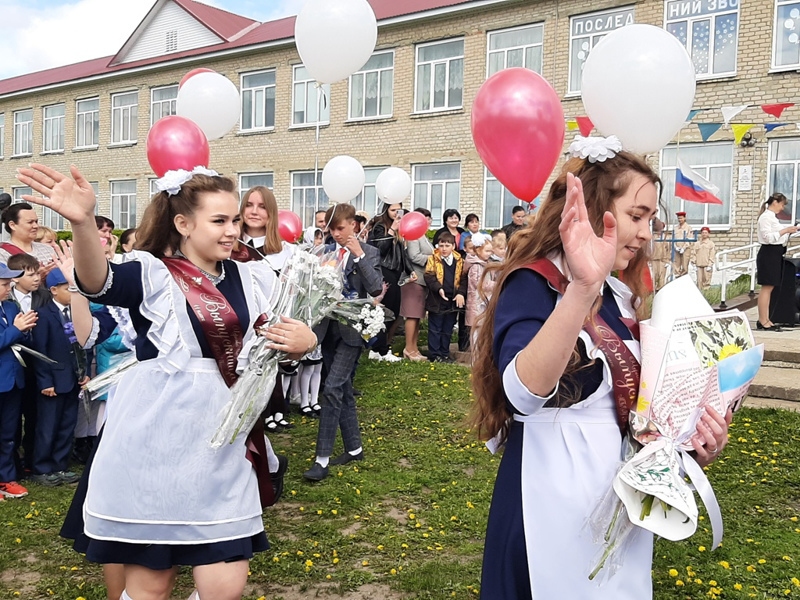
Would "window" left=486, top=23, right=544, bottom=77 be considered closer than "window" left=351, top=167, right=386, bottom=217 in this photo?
Yes

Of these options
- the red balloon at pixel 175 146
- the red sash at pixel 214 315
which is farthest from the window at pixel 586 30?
the red sash at pixel 214 315

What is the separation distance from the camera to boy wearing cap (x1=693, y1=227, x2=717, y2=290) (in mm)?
15055

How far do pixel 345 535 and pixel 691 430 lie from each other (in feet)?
9.65

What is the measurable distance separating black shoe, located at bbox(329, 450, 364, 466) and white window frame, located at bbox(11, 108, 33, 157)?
2921cm

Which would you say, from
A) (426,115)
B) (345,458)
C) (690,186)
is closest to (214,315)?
(345,458)

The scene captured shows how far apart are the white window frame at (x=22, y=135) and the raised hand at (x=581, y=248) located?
32.8m

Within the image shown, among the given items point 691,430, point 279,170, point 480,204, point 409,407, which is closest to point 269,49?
point 279,170

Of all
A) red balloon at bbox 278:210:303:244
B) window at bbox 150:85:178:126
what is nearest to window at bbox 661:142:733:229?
red balloon at bbox 278:210:303:244

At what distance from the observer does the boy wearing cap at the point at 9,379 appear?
5094mm

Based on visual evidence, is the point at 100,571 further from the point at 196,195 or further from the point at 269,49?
the point at 269,49

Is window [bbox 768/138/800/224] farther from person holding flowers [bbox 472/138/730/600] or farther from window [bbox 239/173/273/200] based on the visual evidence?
person holding flowers [bbox 472/138/730/600]

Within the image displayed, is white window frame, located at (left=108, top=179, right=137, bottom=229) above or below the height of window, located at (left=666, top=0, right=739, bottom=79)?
below

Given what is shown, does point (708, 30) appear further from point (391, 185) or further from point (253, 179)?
point (253, 179)

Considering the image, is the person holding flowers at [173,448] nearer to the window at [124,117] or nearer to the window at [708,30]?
the window at [708,30]
